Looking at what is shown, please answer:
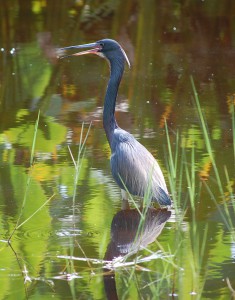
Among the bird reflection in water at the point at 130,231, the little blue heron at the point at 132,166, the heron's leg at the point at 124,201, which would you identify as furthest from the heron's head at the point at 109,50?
the bird reflection in water at the point at 130,231

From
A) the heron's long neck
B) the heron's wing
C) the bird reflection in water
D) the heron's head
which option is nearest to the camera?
the bird reflection in water

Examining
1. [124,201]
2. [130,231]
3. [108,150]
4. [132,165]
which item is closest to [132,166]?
[132,165]

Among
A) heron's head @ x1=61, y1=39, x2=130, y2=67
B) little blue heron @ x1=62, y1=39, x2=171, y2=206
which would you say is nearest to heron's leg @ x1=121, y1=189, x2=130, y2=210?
little blue heron @ x1=62, y1=39, x2=171, y2=206

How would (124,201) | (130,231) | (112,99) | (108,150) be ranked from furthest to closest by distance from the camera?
1. (108,150)
2. (112,99)
3. (124,201)
4. (130,231)

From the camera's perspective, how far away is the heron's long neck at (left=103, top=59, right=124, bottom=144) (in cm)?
A: 662

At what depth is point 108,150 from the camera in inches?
284

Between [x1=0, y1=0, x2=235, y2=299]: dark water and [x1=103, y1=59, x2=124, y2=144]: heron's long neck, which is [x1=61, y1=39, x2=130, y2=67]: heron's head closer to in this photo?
[x1=103, y1=59, x2=124, y2=144]: heron's long neck

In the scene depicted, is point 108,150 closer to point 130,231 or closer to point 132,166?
point 132,166

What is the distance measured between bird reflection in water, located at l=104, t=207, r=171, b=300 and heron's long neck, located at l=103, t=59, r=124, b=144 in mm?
870

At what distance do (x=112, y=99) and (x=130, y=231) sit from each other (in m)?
1.48

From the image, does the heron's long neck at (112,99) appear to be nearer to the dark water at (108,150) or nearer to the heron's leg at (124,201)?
the dark water at (108,150)

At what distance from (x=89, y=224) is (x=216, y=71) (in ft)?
15.0

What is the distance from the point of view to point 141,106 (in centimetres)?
847

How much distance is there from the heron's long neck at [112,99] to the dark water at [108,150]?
328mm
